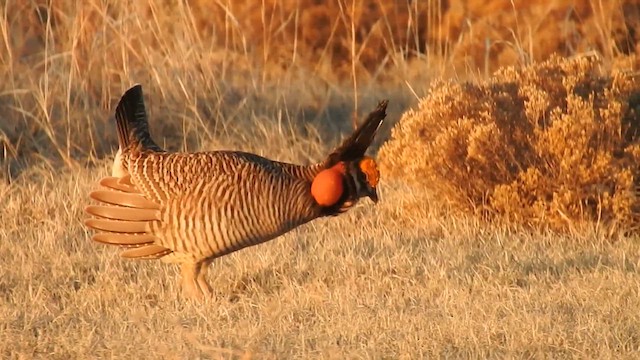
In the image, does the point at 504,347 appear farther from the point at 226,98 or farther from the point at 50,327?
the point at 226,98

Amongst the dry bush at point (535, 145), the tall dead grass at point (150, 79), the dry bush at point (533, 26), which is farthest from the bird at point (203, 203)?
the dry bush at point (533, 26)

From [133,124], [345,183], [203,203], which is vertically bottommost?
[345,183]

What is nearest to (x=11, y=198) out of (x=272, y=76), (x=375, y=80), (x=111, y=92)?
(x=111, y=92)

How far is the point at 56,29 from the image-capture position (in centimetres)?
969

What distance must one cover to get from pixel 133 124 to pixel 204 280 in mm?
969

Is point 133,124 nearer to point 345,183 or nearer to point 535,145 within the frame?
point 345,183

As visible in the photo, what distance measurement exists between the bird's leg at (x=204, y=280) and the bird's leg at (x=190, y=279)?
19 millimetres

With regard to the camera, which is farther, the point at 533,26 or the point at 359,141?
the point at 533,26

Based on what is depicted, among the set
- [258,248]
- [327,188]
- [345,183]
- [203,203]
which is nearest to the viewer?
[203,203]

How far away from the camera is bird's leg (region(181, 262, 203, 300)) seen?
5824 mm

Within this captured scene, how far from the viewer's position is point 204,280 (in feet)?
19.4

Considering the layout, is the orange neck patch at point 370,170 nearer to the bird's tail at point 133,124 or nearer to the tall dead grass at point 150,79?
the bird's tail at point 133,124

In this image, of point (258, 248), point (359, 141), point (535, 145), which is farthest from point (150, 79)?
point (359, 141)

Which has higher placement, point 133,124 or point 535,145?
point 133,124
